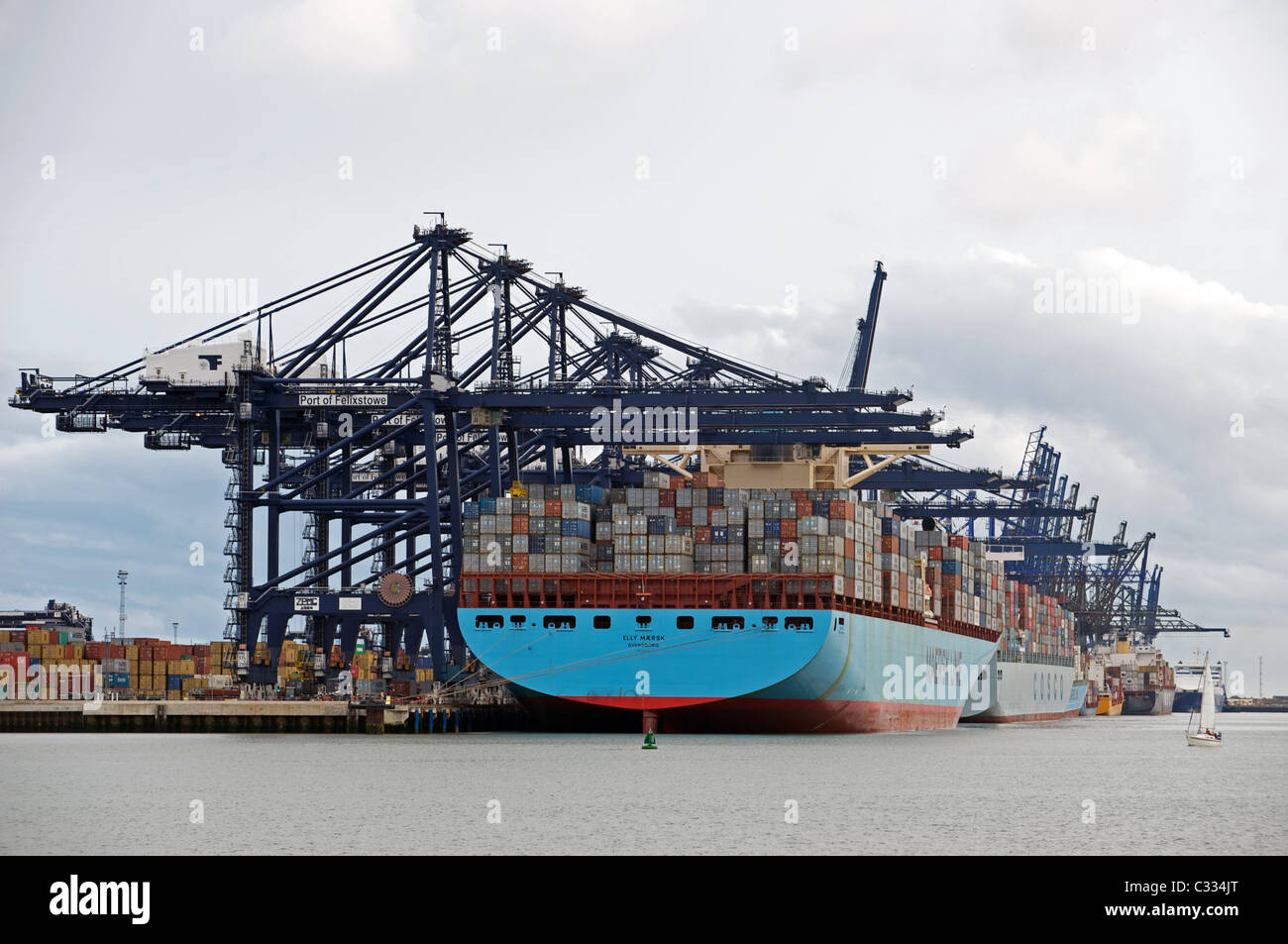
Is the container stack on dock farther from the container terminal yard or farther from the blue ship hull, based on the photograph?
the blue ship hull

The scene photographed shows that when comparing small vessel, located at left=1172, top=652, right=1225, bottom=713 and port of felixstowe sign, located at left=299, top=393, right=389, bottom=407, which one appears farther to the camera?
small vessel, located at left=1172, top=652, right=1225, bottom=713

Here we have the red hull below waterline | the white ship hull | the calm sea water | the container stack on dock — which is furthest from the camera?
the white ship hull

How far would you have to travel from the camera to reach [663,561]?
60.2m

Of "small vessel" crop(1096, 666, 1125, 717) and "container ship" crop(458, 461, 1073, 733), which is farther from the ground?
"container ship" crop(458, 461, 1073, 733)

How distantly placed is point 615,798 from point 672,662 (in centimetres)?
2132

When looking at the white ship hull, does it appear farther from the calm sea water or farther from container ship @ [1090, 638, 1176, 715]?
the calm sea water

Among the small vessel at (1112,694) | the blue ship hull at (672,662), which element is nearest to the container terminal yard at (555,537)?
the blue ship hull at (672,662)

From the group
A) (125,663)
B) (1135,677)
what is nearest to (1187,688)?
(1135,677)

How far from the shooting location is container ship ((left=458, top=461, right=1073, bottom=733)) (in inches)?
2319

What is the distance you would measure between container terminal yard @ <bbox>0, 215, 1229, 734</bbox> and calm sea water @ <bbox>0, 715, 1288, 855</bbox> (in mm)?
3068

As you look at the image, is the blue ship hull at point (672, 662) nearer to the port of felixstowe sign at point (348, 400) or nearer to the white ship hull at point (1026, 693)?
the port of felixstowe sign at point (348, 400)

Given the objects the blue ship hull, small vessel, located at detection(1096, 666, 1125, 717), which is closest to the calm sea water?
the blue ship hull

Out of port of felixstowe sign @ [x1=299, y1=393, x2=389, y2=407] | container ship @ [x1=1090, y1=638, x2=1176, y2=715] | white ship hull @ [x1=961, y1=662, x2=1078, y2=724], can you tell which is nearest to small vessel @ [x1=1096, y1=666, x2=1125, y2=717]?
container ship @ [x1=1090, y1=638, x2=1176, y2=715]

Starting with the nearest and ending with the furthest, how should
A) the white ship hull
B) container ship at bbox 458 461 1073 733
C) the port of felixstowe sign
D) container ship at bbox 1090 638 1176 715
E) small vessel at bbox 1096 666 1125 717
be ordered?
1. container ship at bbox 458 461 1073 733
2. the port of felixstowe sign
3. the white ship hull
4. small vessel at bbox 1096 666 1125 717
5. container ship at bbox 1090 638 1176 715
